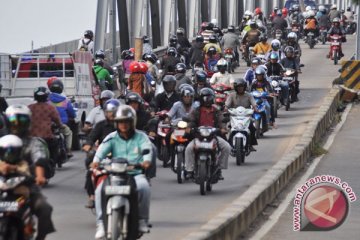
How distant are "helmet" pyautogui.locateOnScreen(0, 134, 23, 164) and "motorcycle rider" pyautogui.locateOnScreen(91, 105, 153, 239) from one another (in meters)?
1.40

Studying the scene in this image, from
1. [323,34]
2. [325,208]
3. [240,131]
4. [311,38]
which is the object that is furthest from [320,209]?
[323,34]

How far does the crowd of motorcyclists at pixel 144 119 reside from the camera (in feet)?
44.1

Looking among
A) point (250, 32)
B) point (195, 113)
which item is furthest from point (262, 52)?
point (195, 113)

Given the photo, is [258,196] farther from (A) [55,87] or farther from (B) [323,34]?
(B) [323,34]

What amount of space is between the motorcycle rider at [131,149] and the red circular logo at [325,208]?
2949 millimetres

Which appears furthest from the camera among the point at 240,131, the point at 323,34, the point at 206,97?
the point at 323,34

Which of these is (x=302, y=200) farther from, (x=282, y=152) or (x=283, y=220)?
(x=282, y=152)

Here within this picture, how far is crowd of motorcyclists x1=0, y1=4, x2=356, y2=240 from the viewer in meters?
13.4

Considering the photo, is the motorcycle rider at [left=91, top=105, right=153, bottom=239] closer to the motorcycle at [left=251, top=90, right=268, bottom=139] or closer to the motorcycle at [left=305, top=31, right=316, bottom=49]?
the motorcycle at [left=251, top=90, right=268, bottom=139]

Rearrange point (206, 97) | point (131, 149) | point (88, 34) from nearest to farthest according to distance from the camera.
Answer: point (131, 149) < point (206, 97) < point (88, 34)

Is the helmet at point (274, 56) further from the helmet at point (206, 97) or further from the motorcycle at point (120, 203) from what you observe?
the motorcycle at point (120, 203)

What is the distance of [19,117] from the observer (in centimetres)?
1345

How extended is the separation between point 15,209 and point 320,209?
16.8ft

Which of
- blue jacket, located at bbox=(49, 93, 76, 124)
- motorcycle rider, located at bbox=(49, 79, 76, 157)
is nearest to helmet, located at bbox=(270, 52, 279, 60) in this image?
motorcycle rider, located at bbox=(49, 79, 76, 157)
